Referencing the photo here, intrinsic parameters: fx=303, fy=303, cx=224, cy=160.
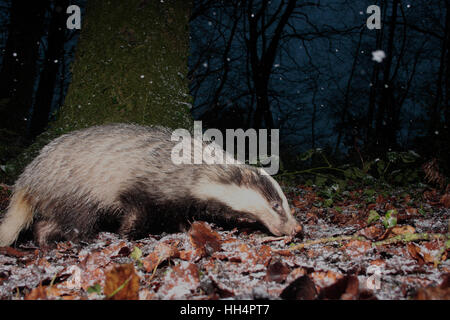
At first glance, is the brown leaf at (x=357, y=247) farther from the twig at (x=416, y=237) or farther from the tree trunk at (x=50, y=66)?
the tree trunk at (x=50, y=66)

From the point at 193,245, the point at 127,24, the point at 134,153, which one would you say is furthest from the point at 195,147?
the point at 127,24

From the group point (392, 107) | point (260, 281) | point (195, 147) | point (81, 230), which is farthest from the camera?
point (392, 107)

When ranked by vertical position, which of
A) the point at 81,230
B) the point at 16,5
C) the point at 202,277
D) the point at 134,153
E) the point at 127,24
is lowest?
the point at 81,230

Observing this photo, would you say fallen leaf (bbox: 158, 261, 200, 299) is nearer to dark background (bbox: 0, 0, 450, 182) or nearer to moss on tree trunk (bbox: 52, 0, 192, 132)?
moss on tree trunk (bbox: 52, 0, 192, 132)

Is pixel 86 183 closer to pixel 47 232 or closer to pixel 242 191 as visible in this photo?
pixel 47 232

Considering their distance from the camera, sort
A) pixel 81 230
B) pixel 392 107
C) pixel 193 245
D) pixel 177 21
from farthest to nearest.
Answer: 1. pixel 392 107
2. pixel 177 21
3. pixel 81 230
4. pixel 193 245

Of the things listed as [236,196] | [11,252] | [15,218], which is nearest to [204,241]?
[236,196]

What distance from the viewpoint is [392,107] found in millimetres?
18297

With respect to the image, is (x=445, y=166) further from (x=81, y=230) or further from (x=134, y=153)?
(x=81, y=230)

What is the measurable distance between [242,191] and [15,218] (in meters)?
1.78

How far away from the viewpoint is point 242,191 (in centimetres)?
242

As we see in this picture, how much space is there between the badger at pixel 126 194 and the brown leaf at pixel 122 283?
1.19 meters
